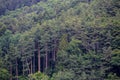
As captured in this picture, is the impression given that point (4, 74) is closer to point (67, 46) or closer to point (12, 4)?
point (67, 46)

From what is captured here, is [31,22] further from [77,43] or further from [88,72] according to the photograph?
[88,72]

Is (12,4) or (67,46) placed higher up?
(12,4)

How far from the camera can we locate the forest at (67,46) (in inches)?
1272

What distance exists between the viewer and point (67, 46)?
35406 millimetres

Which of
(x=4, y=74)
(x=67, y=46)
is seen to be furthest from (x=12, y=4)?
(x=67, y=46)

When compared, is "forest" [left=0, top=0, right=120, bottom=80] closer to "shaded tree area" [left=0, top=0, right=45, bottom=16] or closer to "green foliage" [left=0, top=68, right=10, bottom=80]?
"green foliage" [left=0, top=68, right=10, bottom=80]

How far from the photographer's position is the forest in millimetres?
32312

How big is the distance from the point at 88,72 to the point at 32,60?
11437 mm

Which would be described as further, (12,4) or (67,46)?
(12,4)

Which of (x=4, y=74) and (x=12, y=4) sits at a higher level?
(x=12, y=4)

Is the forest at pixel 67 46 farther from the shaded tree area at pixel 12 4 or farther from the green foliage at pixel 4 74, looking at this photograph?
the shaded tree area at pixel 12 4

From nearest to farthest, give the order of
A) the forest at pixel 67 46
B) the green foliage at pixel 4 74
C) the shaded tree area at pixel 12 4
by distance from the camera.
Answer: the forest at pixel 67 46, the green foliage at pixel 4 74, the shaded tree area at pixel 12 4

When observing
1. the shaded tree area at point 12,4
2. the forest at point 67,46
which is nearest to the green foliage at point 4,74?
the forest at point 67,46

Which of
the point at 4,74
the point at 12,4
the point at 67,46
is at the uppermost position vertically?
the point at 12,4
